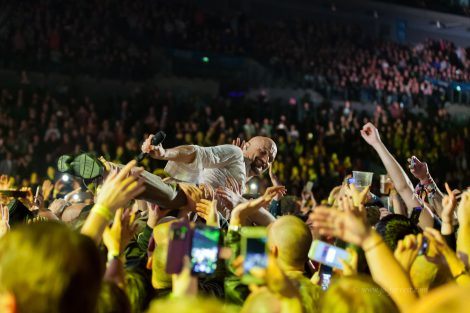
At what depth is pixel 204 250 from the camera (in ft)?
7.34

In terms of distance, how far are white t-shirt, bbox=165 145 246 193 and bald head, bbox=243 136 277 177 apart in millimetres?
273

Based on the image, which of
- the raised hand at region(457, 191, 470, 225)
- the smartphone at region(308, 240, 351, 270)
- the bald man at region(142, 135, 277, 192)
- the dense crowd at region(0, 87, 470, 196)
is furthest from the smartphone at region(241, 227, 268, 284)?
the dense crowd at region(0, 87, 470, 196)

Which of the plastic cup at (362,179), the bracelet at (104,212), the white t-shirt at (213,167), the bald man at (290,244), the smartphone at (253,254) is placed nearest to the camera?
the smartphone at (253,254)

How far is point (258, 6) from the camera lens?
24.9m

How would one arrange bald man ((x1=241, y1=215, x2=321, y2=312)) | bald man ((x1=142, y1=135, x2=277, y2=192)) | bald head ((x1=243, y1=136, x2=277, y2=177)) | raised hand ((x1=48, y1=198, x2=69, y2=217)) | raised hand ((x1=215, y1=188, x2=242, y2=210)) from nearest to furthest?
bald man ((x1=241, y1=215, x2=321, y2=312)), raised hand ((x1=215, y1=188, x2=242, y2=210)), bald man ((x1=142, y1=135, x2=277, y2=192)), raised hand ((x1=48, y1=198, x2=69, y2=217)), bald head ((x1=243, y1=136, x2=277, y2=177))

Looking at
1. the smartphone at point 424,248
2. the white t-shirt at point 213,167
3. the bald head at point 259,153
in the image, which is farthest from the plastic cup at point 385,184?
the smartphone at point 424,248

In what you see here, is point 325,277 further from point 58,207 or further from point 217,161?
point 58,207

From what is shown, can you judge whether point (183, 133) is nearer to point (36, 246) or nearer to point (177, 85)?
point (177, 85)

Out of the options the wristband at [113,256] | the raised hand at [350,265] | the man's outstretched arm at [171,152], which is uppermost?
the man's outstretched arm at [171,152]

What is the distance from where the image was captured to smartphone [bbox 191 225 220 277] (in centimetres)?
221

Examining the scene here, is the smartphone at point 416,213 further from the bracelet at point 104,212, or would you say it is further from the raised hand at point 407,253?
the bracelet at point 104,212

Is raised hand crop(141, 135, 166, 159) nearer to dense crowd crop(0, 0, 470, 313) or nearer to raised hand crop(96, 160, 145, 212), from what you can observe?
dense crowd crop(0, 0, 470, 313)

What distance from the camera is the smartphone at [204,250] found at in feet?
7.25

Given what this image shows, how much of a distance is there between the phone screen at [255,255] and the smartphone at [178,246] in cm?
20
